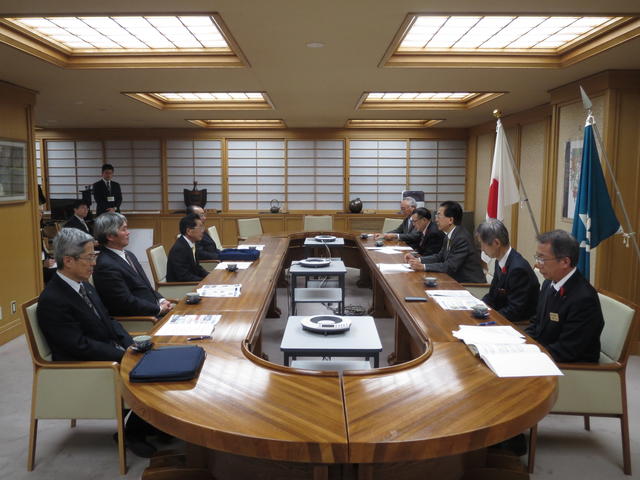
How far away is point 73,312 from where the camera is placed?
237cm

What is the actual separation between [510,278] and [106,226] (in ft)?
8.15

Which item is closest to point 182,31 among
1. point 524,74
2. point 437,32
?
point 437,32

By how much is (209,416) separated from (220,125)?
7.83 m

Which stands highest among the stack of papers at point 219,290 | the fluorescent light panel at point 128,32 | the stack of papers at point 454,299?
the fluorescent light panel at point 128,32

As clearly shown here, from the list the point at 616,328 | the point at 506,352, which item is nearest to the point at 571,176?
the point at 616,328

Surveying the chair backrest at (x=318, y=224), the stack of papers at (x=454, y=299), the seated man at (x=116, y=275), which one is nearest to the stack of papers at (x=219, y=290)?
the seated man at (x=116, y=275)

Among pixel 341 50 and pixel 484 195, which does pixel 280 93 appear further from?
pixel 484 195

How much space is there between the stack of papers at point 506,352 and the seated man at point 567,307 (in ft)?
0.74

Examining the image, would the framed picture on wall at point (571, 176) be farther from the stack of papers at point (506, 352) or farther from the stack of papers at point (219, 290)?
the stack of papers at point (219, 290)

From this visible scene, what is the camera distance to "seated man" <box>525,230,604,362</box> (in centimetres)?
231

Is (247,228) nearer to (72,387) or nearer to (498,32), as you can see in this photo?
(498,32)

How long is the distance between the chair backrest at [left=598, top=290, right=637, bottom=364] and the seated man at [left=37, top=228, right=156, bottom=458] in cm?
235

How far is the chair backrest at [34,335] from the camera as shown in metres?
2.27

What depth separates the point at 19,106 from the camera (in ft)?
15.6
